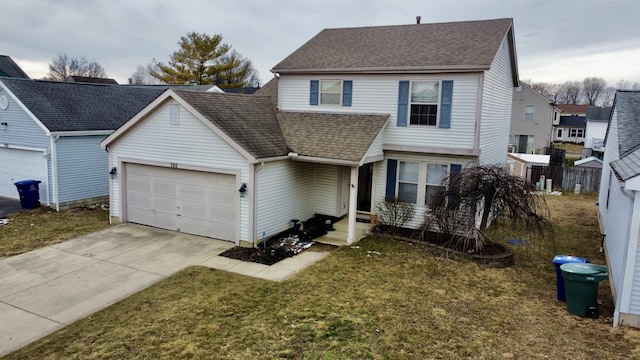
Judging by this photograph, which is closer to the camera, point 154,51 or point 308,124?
point 308,124

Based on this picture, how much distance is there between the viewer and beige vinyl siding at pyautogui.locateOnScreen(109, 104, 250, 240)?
492 inches

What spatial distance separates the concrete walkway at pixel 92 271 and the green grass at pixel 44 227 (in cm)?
70

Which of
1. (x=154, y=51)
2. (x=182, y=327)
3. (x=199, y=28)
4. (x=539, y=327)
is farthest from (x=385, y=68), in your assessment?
(x=154, y=51)

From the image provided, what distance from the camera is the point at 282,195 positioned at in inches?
539

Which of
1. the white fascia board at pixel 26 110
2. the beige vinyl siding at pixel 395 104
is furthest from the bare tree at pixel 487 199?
the white fascia board at pixel 26 110

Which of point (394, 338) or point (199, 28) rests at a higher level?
point (199, 28)

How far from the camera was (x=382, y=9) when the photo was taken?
21.3 metres

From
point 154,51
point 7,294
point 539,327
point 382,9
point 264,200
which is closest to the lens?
point 539,327

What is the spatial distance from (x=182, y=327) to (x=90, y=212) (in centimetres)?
1153

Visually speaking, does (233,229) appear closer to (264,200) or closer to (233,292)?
(264,200)

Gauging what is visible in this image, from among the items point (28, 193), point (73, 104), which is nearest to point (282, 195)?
point (28, 193)

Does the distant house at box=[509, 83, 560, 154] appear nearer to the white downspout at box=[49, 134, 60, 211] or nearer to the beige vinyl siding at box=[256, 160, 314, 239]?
the beige vinyl siding at box=[256, 160, 314, 239]

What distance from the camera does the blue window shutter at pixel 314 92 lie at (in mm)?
15469

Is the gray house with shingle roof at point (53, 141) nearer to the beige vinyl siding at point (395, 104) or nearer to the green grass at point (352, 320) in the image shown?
the beige vinyl siding at point (395, 104)
